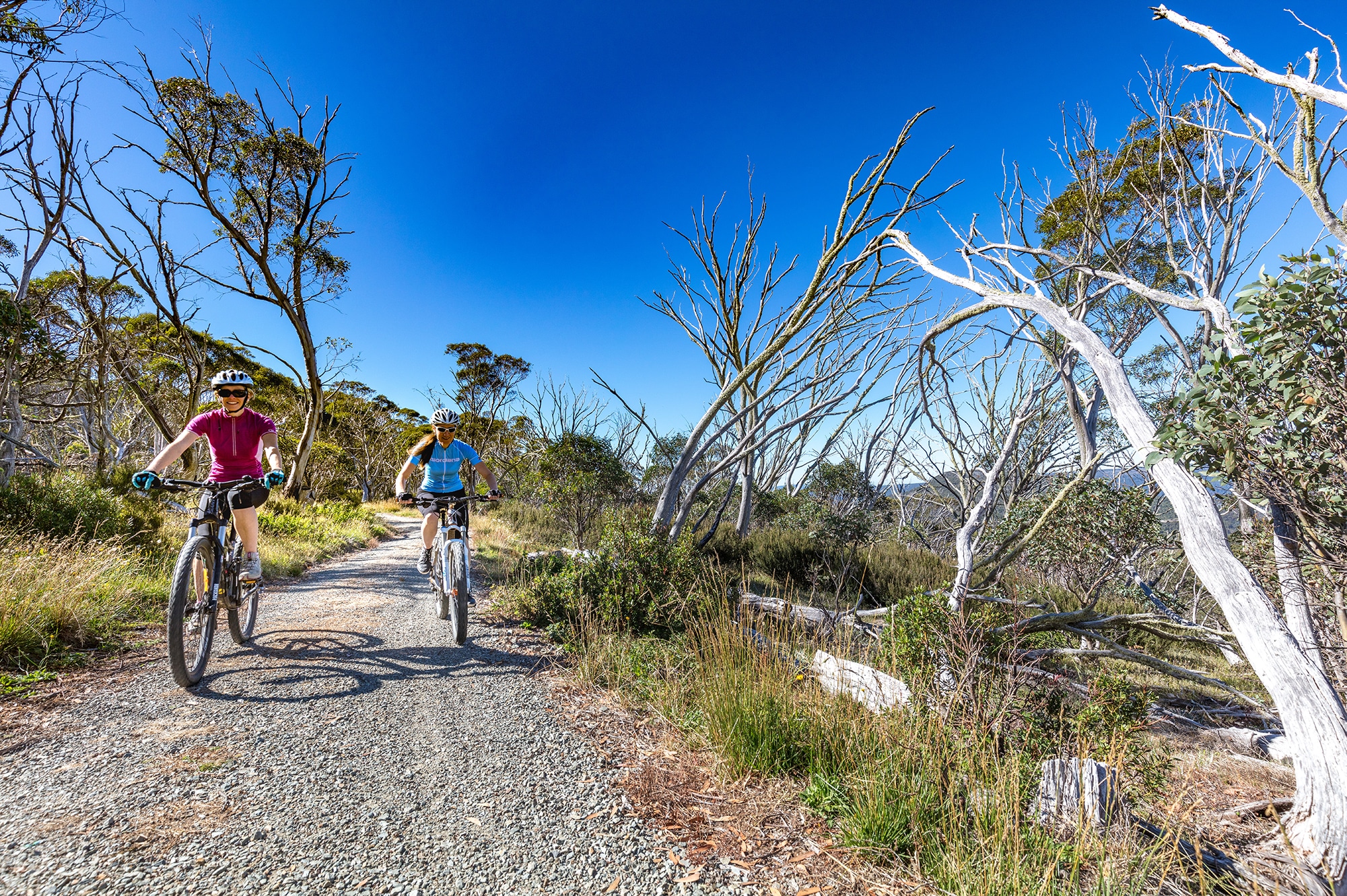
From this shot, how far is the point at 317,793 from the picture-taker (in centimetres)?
230

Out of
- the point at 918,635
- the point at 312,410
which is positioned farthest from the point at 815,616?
the point at 312,410

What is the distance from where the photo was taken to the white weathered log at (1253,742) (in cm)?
447

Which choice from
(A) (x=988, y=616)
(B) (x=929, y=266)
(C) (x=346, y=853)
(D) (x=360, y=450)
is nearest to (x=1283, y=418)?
(B) (x=929, y=266)

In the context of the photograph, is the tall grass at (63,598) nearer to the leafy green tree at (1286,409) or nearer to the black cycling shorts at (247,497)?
the black cycling shorts at (247,497)

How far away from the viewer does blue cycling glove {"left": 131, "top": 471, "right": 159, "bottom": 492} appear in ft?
9.95

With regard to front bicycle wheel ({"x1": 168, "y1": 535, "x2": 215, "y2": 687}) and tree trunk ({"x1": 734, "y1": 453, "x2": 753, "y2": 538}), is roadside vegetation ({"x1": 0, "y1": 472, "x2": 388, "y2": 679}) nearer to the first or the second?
front bicycle wheel ({"x1": 168, "y1": 535, "x2": 215, "y2": 687})

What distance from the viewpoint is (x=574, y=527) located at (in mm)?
10203

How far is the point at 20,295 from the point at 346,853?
30.7 ft

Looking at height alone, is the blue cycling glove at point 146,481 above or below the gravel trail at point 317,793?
above

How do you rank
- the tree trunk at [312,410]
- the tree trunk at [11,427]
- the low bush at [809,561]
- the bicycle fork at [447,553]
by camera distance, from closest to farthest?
the bicycle fork at [447,553] < the tree trunk at [11,427] < the low bush at [809,561] < the tree trunk at [312,410]

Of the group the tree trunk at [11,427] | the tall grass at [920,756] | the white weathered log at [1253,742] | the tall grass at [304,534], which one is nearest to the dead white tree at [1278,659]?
the tall grass at [920,756]

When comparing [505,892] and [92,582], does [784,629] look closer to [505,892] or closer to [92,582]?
[505,892]

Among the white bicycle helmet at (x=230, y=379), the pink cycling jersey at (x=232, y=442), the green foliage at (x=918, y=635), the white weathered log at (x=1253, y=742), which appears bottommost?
the white weathered log at (x=1253, y=742)

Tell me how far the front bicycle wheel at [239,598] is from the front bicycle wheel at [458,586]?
133 centimetres
